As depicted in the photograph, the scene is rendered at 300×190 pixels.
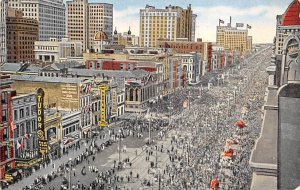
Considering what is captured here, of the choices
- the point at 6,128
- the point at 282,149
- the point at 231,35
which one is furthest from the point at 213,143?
the point at 231,35

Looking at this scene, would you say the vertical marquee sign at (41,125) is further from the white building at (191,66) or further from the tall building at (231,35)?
the white building at (191,66)

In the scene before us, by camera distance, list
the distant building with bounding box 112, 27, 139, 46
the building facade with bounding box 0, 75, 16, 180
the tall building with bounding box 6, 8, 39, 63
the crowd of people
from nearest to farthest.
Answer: the crowd of people → the building facade with bounding box 0, 75, 16, 180 → the tall building with bounding box 6, 8, 39, 63 → the distant building with bounding box 112, 27, 139, 46

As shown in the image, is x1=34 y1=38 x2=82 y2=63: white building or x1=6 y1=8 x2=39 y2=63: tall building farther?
x1=34 y1=38 x2=82 y2=63: white building

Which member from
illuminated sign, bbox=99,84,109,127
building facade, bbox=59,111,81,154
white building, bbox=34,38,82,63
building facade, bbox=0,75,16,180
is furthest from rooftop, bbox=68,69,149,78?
building facade, bbox=0,75,16,180

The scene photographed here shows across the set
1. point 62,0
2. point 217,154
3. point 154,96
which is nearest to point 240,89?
point 154,96

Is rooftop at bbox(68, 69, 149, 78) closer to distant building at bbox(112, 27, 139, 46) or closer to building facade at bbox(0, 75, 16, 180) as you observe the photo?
building facade at bbox(0, 75, 16, 180)

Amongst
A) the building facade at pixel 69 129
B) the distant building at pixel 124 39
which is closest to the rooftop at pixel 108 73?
the building facade at pixel 69 129
